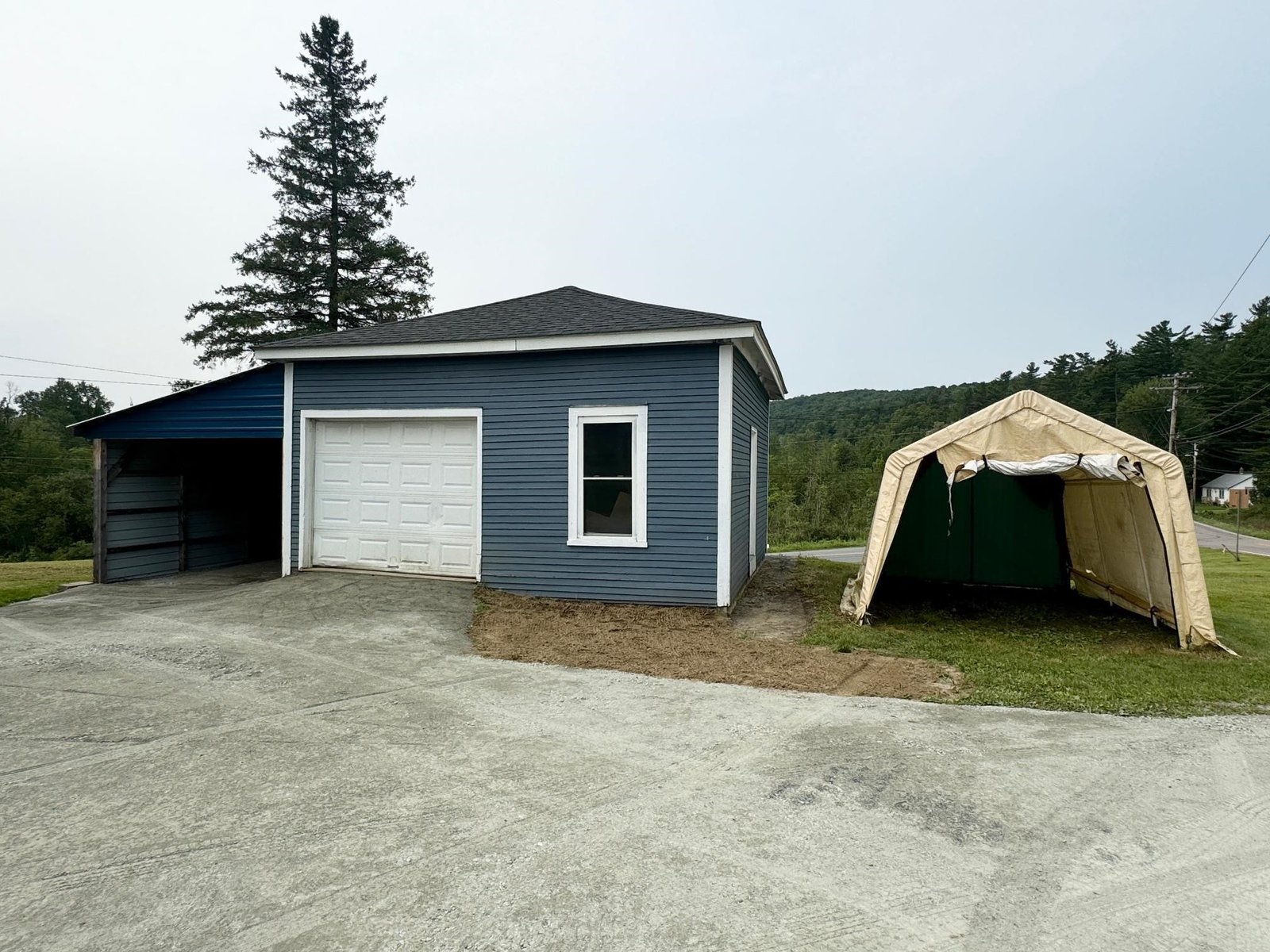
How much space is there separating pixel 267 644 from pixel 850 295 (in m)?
23.9

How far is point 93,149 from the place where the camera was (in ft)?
47.6

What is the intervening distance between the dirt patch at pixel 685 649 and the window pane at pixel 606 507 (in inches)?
37.0

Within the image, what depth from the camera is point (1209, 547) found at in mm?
22125

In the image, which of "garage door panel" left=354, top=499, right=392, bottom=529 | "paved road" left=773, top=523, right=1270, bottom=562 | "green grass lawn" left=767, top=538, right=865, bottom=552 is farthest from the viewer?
"green grass lawn" left=767, top=538, right=865, bottom=552

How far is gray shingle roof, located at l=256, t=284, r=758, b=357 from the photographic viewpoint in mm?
8039

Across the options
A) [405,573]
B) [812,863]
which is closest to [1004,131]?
[405,573]

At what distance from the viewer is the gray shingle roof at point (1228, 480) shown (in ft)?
172

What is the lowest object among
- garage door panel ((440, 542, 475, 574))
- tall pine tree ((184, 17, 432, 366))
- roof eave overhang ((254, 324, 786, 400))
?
garage door panel ((440, 542, 475, 574))

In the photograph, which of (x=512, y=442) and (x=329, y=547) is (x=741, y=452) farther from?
(x=329, y=547)

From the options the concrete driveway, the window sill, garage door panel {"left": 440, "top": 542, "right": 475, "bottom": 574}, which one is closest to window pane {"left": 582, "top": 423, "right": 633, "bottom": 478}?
the window sill

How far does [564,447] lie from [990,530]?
7261 millimetres

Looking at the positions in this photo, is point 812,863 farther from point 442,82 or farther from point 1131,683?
point 442,82

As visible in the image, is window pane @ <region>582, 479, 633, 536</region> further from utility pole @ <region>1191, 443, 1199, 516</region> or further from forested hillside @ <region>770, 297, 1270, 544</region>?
utility pole @ <region>1191, 443, 1199, 516</region>

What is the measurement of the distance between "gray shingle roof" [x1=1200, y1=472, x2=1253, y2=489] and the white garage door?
6524cm
